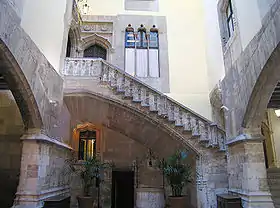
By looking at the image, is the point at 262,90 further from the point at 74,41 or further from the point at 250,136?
the point at 74,41

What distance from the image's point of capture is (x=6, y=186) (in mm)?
7430

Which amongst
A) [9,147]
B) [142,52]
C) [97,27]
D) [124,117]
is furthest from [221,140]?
[97,27]

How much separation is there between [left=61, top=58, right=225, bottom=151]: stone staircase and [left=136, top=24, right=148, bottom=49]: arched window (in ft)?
13.9

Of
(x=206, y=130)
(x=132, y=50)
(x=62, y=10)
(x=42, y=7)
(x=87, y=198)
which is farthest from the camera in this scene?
(x=132, y=50)

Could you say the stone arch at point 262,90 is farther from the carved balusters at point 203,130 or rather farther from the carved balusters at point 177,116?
the carved balusters at point 177,116

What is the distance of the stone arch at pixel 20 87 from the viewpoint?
479 cm

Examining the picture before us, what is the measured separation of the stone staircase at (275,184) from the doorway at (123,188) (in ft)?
15.9

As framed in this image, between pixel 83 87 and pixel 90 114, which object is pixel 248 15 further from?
pixel 90 114

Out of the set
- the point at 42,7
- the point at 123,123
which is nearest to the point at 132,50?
the point at 123,123

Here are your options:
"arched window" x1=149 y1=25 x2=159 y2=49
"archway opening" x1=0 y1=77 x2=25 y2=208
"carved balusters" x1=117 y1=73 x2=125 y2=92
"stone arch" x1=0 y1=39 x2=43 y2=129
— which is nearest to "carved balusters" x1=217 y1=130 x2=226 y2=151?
"carved balusters" x1=117 y1=73 x2=125 y2=92

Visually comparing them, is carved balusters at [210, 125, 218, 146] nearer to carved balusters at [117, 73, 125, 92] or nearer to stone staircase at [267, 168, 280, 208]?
stone staircase at [267, 168, 280, 208]

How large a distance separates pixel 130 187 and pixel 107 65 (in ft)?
15.7

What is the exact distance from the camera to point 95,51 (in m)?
12.7

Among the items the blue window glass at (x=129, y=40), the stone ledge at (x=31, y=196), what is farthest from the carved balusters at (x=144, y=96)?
the blue window glass at (x=129, y=40)
